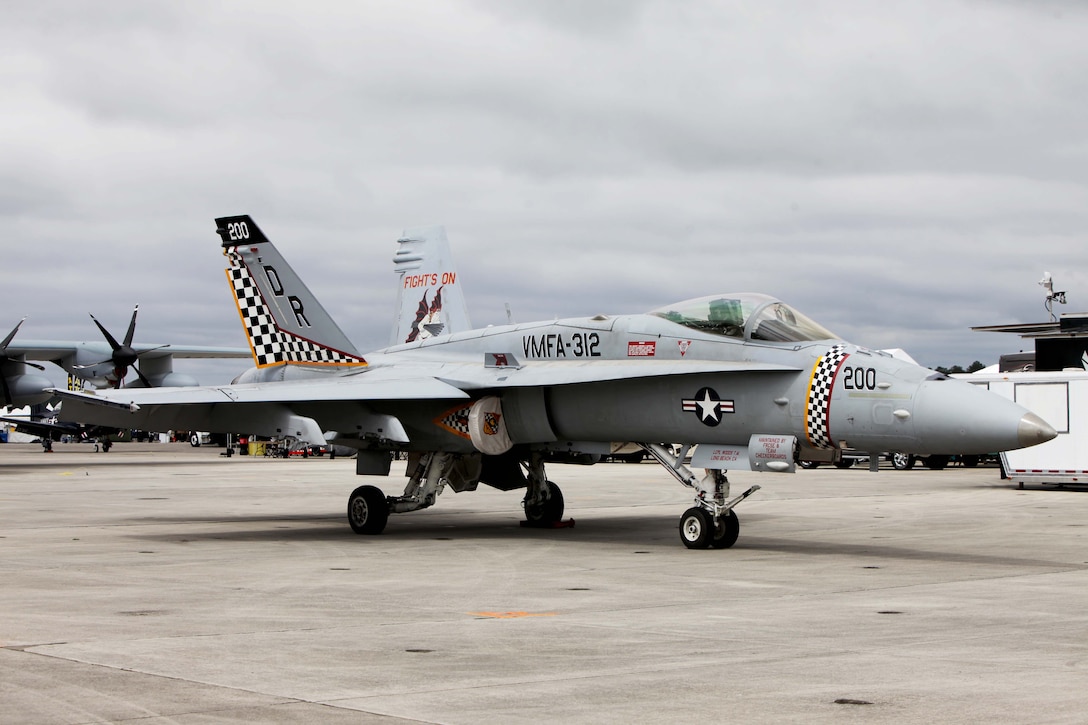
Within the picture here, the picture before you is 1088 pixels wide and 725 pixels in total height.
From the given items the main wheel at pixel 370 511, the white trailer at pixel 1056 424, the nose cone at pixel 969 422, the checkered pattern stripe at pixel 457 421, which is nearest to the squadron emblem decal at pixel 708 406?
the nose cone at pixel 969 422

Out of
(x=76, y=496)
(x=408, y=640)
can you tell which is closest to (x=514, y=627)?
(x=408, y=640)

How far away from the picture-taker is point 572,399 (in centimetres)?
1454

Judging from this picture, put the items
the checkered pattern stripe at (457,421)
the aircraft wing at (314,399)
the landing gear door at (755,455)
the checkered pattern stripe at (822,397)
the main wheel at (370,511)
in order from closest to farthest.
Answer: the checkered pattern stripe at (822,397) → the landing gear door at (755,455) → the aircraft wing at (314,399) → the checkered pattern stripe at (457,421) → the main wheel at (370,511)

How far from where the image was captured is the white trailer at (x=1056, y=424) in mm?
25859

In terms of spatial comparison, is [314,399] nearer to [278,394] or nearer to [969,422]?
[278,394]

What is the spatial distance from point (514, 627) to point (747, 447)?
5828 millimetres

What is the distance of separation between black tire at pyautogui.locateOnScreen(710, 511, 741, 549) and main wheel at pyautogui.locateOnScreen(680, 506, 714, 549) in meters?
0.07

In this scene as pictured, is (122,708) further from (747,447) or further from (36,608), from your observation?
(747,447)

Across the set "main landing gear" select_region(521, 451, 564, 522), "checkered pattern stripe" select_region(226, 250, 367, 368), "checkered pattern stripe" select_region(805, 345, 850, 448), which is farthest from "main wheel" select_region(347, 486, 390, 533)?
"checkered pattern stripe" select_region(805, 345, 850, 448)

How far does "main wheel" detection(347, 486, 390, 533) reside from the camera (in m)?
15.7

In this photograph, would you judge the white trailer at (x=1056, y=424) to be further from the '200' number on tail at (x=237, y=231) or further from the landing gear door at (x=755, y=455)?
the '200' number on tail at (x=237, y=231)

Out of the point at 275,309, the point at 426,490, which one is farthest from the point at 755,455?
the point at 275,309

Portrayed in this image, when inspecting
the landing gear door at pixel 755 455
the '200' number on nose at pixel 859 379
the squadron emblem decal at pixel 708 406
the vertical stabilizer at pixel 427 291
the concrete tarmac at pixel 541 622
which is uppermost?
the vertical stabilizer at pixel 427 291

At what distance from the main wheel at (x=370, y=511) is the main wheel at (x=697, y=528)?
4.44 m
